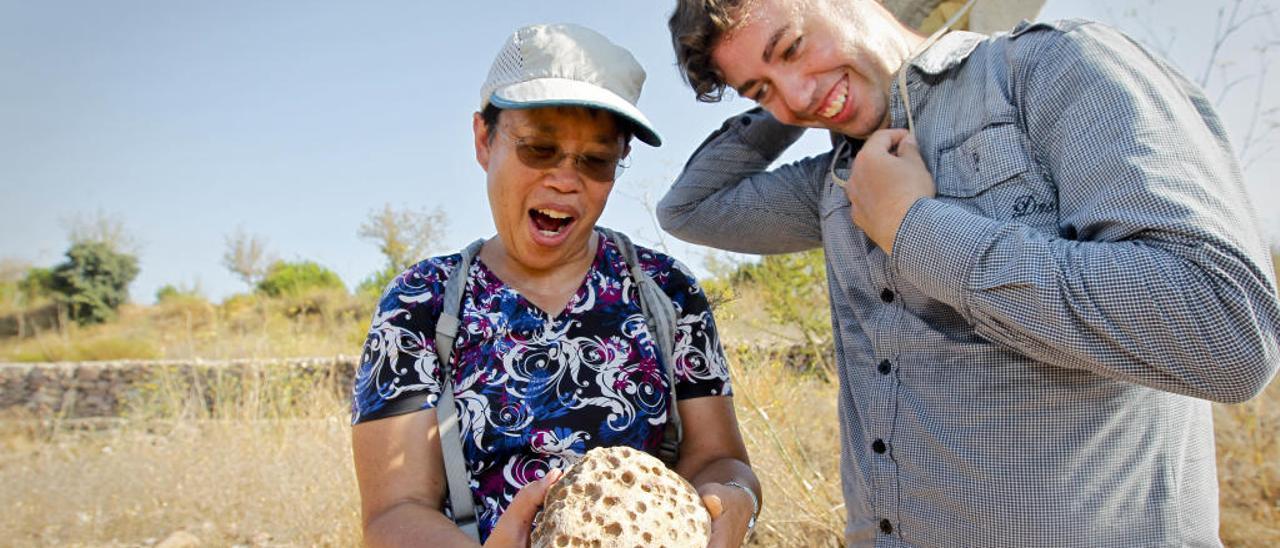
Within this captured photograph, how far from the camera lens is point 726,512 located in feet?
5.75

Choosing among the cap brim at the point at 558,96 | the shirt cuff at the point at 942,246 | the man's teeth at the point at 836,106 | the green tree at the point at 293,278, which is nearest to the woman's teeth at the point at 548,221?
the cap brim at the point at 558,96

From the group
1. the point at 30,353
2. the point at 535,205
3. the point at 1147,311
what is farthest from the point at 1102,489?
the point at 30,353

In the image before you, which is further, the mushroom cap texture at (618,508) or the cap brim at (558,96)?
the cap brim at (558,96)

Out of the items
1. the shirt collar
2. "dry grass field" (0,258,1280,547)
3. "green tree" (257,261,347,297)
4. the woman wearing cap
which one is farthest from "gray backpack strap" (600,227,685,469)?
"green tree" (257,261,347,297)

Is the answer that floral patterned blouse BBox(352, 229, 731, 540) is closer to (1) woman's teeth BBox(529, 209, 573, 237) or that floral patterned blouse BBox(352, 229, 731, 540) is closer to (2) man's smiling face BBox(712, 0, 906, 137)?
(1) woman's teeth BBox(529, 209, 573, 237)

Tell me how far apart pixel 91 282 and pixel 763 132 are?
36.7 metres

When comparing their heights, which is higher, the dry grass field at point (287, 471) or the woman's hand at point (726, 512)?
the woman's hand at point (726, 512)

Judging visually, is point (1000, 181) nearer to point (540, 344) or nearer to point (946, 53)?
point (946, 53)

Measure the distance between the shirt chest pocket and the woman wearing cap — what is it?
771mm

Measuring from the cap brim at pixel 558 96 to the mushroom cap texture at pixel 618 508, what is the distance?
0.84 meters

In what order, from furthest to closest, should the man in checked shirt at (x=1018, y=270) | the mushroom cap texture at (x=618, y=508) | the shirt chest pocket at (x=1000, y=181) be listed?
1. the shirt chest pocket at (x=1000, y=181)
2. the mushroom cap texture at (x=618, y=508)
3. the man in checked shirt at (x=1018, y=270)

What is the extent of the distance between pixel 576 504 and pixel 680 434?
0.69m

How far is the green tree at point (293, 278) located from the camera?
1321 inches

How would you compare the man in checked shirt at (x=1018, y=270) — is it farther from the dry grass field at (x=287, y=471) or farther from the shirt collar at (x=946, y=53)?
the dry grass field at (x=287, y=471)
